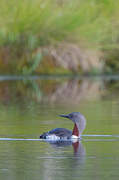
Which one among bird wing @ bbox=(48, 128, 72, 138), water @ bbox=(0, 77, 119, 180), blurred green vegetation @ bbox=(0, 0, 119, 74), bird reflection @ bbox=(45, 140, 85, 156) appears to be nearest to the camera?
water @ bbox=(0, 77, 119, 180)

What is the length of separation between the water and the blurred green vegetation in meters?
6.82

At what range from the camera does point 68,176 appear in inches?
216

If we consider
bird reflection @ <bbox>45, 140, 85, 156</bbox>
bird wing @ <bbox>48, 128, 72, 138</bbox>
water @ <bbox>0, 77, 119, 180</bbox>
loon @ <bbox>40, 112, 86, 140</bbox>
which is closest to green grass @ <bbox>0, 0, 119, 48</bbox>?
water @ <bbox>0, 77, 119, 180</bbox>

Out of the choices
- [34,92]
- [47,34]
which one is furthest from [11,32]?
[34,92]

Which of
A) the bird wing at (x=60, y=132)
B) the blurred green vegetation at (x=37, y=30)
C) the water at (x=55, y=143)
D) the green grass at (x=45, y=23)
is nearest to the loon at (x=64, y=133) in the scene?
the bird wing at (x=60, y=132)

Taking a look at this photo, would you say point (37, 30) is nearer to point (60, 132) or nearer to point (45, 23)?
point (45, 23)

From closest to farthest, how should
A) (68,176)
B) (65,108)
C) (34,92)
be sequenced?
1. (68,176)
2. (65,108)
3. (34,92)

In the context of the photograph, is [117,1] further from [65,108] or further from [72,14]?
[65,108]

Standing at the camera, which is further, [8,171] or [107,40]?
[107,40]

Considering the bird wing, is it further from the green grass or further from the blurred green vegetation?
the green grass

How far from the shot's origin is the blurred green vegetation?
23.8 m

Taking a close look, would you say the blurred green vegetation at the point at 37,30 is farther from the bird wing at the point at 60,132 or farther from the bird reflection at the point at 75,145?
the bird reflection at the point at 75,145

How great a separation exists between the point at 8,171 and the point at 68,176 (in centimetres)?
56

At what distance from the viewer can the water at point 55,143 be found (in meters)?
5.78
